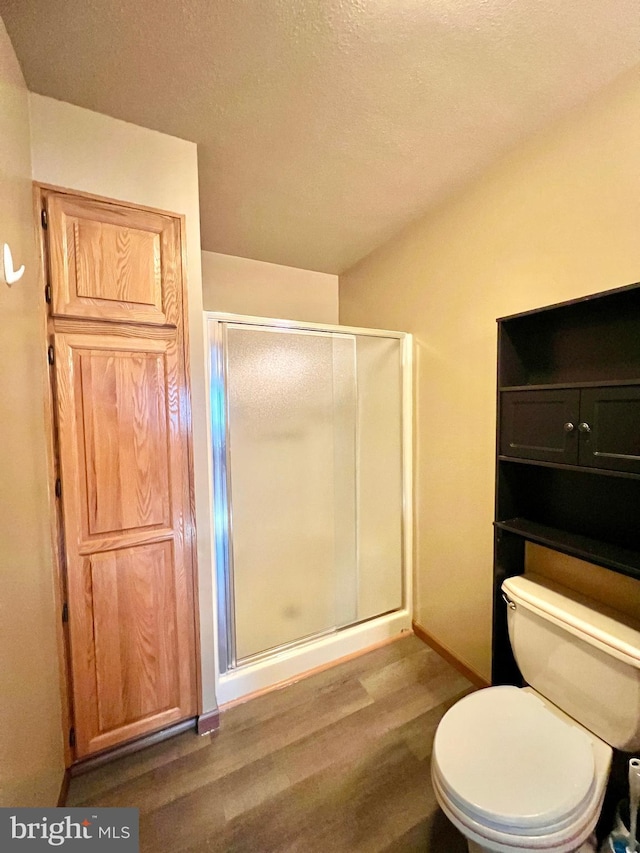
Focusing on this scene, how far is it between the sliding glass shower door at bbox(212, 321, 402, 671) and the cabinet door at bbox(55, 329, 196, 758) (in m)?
0.24

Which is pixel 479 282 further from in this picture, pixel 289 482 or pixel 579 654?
pixel 579 654

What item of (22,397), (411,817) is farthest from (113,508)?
(411,817)

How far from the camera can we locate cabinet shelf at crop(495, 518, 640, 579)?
1.04 metres

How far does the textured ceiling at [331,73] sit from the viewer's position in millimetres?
940

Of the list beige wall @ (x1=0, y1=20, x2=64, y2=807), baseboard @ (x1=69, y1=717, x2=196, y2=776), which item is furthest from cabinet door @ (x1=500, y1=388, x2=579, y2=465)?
baseboard @ (x1=69, y1=717, x2=196, y2=776)

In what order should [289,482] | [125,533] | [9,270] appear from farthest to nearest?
[289,482], [125,533], [9,270]

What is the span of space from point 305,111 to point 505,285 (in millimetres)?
1050

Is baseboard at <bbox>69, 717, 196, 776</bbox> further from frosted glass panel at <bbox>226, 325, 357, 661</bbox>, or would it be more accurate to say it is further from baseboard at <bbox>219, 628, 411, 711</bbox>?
frosted glass panel at <bbox>226, 325, 357, 661</bbox>

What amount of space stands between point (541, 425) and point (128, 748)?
2055 mm

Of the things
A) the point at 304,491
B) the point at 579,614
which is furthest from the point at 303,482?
the point at 579,614

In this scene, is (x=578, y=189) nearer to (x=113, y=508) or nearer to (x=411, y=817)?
(x=113, y=508)

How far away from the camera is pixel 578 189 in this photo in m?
1.26

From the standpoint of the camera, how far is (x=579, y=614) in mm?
1137

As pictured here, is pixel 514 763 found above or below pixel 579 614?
below
